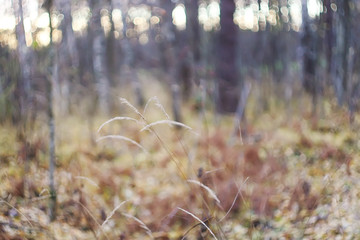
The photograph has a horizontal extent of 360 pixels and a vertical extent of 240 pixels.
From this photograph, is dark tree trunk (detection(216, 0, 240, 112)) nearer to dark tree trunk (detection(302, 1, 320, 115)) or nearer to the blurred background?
the blurred background

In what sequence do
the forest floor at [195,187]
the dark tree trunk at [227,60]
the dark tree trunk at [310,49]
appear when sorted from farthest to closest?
the dark tree trunk at [227,60]
the dark tree trunk at [310,49]
the forest floor at [195,187]

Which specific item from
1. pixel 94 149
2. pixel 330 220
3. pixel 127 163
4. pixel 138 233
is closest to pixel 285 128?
pixel 127 163

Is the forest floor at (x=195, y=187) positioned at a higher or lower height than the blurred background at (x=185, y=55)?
lower

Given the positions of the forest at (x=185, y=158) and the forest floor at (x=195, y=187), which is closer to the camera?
the forest floor at (x=195, y=187)

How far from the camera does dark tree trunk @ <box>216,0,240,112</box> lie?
34.9 ft

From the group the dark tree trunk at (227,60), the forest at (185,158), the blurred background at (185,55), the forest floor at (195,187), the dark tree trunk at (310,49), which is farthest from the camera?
the dark tree trunk at (227,60)

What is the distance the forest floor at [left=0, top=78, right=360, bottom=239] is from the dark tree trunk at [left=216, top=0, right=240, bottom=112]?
265 centimetres

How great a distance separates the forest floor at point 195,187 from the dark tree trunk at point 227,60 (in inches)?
104

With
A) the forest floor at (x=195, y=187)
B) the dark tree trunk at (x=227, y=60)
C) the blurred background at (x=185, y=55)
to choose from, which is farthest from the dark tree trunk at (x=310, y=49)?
the dark tree trunk at (x=227, y=60)

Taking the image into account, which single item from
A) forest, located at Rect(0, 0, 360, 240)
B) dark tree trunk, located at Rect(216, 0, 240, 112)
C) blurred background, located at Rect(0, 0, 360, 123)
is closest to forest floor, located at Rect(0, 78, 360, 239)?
forest, located at Rect(0, 0, 360, 240)

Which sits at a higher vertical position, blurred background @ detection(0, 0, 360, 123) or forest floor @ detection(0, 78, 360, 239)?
blurred background @ detection(0, 0, 360, 123)

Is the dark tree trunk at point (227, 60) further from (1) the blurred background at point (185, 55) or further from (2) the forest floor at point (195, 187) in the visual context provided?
(2) the forest floor at point (195, 187)

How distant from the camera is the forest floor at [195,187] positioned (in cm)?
320

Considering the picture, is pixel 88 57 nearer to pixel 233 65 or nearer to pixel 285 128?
pixel 233 65
